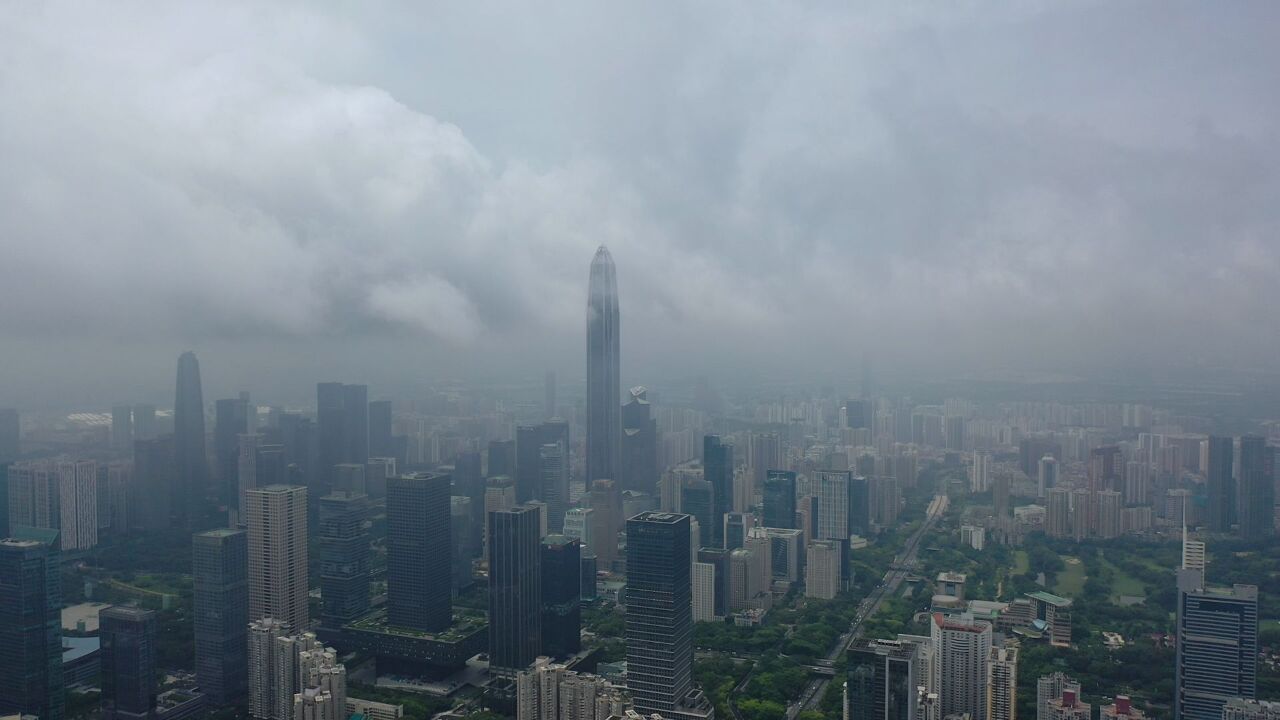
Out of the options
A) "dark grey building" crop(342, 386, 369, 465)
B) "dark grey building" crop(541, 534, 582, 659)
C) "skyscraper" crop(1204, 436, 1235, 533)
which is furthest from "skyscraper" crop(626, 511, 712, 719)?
"skyscraper" crop(1204, 436, 1235, 533)

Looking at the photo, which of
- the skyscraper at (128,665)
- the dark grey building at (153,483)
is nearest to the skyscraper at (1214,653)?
the skyscraper at (128,665)

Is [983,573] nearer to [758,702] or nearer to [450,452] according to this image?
[758,702]

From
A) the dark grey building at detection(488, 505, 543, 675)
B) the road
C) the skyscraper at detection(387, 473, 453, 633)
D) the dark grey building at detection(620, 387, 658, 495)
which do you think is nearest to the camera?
the road

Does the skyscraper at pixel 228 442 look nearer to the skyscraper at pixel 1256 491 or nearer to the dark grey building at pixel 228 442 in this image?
the dark grey building at pixel 228 442

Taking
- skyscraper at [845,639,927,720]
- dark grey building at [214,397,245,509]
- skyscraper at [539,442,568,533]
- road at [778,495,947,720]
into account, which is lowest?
road at [778,495,947,720]

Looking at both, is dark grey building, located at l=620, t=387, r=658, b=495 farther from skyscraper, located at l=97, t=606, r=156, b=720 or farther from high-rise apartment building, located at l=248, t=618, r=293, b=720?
skyscraper, located at l=97, t=606, r=156, b=720

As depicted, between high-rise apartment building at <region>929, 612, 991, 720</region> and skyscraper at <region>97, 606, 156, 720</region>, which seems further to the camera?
skyscraper at <region>97, 606, 156, 720</region>

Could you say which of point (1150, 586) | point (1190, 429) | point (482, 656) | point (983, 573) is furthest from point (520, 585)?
point (1190, 429)
